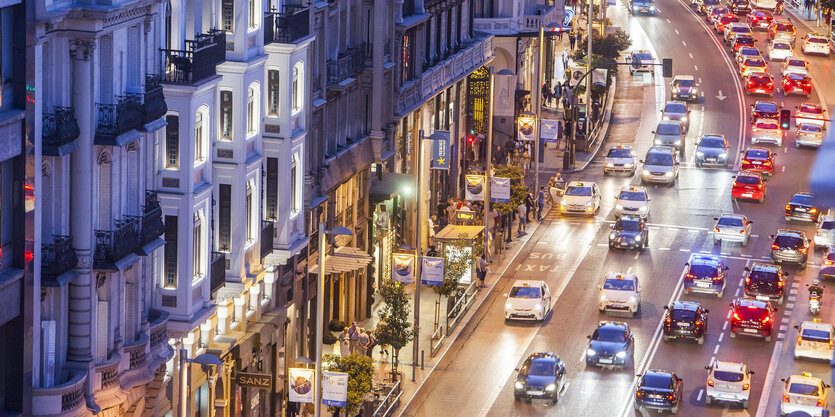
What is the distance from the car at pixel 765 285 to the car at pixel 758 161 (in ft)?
81.7

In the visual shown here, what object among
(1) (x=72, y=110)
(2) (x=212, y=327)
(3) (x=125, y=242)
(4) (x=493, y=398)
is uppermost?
(1) (x=72, y=110)

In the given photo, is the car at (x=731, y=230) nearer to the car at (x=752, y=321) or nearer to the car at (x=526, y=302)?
the car at (x=752, y=321)

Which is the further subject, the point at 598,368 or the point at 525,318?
the point at 525,318

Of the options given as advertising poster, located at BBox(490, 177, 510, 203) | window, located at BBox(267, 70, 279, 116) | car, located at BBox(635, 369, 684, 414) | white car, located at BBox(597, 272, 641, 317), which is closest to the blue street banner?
advertising poster, located at BBox(490, 177, 510, 203)

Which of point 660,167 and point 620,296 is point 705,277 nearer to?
point 620,296

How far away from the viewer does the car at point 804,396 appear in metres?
61.8

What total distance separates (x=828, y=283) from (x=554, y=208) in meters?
18.1

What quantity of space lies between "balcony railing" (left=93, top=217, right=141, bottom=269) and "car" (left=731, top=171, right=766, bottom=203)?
58503 mm

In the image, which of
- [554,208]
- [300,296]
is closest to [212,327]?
[300,296]

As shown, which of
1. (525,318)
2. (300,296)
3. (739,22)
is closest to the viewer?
(300,296)

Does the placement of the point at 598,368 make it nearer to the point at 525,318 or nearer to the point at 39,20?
the point at 525,318

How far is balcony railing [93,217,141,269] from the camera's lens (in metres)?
42.8

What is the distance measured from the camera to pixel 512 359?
69.1m

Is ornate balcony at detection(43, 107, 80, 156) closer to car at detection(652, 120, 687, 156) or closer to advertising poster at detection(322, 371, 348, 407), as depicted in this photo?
advertising poster at detection(322, 371, 348, 407)
